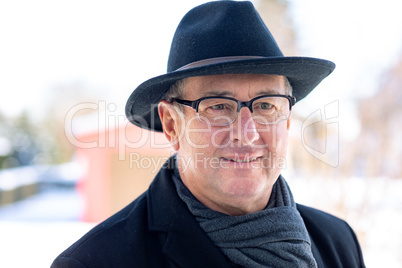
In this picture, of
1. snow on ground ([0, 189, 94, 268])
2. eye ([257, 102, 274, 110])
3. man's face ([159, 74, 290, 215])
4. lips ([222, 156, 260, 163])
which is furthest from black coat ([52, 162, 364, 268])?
snow on ground ([0, 189, 94, 268])

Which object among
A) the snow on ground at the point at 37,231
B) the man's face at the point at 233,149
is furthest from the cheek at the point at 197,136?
the snow on ground at the point at 37,231

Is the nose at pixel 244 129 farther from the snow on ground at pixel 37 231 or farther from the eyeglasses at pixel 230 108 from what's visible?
the snow on ground at pixel 37 231

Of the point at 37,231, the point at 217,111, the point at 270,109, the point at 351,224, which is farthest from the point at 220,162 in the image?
the point at 37,231

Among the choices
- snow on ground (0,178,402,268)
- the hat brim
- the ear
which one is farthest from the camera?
snow on ground (0,178,402,268)

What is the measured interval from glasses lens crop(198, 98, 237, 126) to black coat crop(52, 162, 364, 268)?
1.20 ft

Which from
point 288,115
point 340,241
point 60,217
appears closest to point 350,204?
point 340,241

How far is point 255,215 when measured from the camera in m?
1.51

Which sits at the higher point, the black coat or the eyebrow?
the eyebrow

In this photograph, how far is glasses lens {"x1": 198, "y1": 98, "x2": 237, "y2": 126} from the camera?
147 cm

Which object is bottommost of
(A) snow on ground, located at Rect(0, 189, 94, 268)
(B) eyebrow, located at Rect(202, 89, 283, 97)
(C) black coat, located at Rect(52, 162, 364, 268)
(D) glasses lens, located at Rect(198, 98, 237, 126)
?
(A) snow on ground, located at Rect(0, 189, 94, 268)

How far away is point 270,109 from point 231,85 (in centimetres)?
21

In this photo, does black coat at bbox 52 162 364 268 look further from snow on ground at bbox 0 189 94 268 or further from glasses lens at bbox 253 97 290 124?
snow on ground at bbox 0 189 94 268

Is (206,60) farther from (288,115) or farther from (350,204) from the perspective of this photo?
(350,204)

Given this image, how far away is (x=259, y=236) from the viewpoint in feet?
4.82
